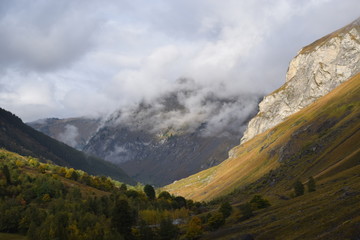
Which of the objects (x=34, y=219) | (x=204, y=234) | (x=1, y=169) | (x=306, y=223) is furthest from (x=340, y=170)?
(x=1, y=169)

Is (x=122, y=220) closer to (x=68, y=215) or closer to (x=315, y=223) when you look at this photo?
(x=68, y=215)

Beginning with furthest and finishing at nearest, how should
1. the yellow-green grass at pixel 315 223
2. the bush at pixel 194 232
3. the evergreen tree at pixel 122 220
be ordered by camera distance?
the bush at pixel 194 232 → the evergreen tree at pixel 122 220 → the yellow-green grass at pixel 315 223

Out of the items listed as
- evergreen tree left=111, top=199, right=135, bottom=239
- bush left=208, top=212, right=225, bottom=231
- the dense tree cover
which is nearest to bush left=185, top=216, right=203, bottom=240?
the dense tree cover

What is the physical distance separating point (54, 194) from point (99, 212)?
1793 inches

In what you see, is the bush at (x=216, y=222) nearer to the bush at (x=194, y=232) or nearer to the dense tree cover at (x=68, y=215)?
the bush at (x=194, y=232)

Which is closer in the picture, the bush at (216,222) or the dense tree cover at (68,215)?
the dense tree cover at (68,215)

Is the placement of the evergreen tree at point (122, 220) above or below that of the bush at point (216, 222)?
above

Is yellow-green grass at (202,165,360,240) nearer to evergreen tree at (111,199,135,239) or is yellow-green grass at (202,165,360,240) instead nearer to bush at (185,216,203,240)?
bush at (185,216,203,240)

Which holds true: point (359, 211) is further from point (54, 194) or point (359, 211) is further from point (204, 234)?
point (54, 194)

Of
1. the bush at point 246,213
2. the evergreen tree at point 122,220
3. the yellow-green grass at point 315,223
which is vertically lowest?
the yellow-green grass at point 315,223

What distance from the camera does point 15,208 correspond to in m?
136

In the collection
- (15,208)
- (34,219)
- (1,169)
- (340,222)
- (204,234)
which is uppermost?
(1,169)

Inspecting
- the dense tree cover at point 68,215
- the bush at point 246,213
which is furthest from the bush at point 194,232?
the bush at point 246,213

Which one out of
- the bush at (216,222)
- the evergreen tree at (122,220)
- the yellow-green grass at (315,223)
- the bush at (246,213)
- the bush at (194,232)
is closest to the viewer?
the yellow-green grass at (315,223)
